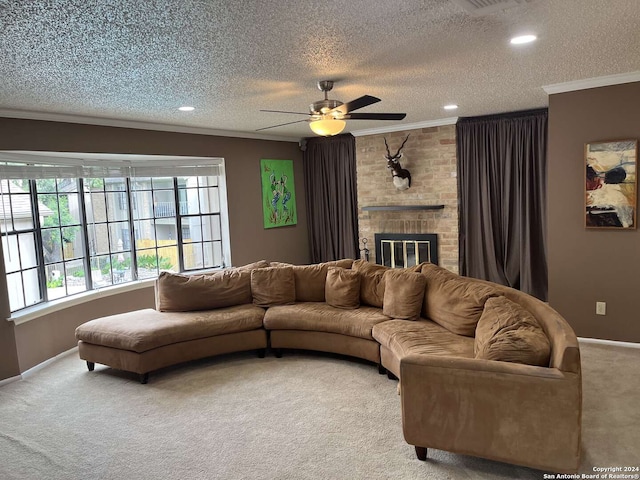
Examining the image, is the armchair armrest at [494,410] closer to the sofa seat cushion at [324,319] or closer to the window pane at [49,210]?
the sofa seat cushion at [324,319]

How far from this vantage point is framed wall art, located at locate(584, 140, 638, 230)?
423 cm

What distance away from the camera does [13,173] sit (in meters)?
4.61

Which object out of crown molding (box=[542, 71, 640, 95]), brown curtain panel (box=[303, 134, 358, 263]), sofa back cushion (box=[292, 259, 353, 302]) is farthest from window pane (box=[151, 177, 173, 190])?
crown molding (box=[542, 71, 640, 95])

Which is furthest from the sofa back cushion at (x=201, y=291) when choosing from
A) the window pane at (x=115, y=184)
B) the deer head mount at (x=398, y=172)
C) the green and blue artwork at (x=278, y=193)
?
the deer head mount at (x=398, y=172)

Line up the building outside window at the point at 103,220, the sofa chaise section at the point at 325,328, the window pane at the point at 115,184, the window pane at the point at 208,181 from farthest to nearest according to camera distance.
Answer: the window pane at the point at 208,181 < the window pane at the point at 115,184 < the building outside window at the point at 103,220 < the sofa chaise section at the point at 325,328

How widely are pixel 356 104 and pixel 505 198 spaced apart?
135 inches

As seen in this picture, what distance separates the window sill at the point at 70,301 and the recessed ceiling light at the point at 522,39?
15.2ft

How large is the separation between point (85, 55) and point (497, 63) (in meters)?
2.78

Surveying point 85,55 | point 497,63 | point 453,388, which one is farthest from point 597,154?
point 85,55

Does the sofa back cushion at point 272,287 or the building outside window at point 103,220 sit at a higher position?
the building outside window at point 103,220

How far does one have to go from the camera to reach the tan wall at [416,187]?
6617mm

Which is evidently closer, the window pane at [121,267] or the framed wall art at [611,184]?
the framed wall art at [611,184]

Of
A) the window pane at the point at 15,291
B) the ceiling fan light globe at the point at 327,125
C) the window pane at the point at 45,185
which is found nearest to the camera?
the ceiling fan light globe at the point at 327,125

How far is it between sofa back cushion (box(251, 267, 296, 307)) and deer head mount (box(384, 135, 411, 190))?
101 inches
